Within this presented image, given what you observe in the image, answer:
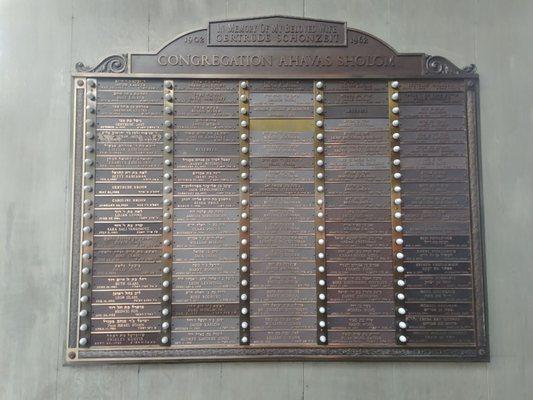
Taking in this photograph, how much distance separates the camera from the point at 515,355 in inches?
92.7

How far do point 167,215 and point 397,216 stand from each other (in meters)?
1.46

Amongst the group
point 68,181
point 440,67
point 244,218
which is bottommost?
point 244,218

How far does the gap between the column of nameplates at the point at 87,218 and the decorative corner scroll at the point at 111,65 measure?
0.29 feet

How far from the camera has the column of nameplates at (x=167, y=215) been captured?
7.54 feet

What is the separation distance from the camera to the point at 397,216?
2.36 m

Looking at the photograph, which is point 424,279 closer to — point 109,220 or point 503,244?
point 503,244

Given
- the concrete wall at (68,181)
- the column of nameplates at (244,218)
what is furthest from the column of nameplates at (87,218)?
the column of nameplates at (244,218)

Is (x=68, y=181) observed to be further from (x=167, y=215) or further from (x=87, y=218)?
(x=167, y=215)

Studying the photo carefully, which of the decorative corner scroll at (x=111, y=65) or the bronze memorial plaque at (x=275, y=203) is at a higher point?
the decorative corner scroll at (x=111, y=65)

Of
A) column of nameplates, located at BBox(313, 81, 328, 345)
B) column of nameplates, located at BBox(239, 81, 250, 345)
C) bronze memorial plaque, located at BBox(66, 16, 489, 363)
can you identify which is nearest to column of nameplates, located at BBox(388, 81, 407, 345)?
bronze memorial plaque, located at BBox(66, 16, 489, 363)

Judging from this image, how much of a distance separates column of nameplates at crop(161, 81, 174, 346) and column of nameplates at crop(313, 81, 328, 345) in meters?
0.92

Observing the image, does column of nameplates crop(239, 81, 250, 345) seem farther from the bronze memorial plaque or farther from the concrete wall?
the concrete wall

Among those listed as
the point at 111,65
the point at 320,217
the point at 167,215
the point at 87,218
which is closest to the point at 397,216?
the point at 320,217

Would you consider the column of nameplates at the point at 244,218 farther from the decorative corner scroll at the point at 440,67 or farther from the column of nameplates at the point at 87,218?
the decorative corner scroll at the point at 440,67
